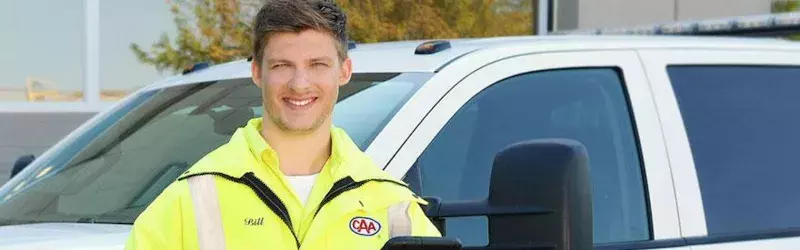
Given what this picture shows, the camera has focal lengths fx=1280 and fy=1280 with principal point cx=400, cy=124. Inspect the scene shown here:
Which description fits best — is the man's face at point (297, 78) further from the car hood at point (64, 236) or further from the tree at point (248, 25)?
the tree at point (248, 25)

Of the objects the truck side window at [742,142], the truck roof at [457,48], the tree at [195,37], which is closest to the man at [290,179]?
the truck roof at [457,48]

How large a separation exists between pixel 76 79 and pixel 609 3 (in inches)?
193

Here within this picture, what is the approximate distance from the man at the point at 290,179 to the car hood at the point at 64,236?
0.76 meters

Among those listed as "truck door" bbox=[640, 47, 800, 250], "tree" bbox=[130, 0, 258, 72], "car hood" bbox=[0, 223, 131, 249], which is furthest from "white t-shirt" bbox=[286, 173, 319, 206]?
"tree" bbox=[130, 0, 258, 72]

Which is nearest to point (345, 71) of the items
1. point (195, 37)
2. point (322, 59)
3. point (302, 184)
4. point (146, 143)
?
point (322, 59)

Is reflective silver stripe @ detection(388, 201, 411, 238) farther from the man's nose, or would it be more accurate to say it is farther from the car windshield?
the car windshield

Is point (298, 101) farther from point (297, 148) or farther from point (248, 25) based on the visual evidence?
point (248, 25)

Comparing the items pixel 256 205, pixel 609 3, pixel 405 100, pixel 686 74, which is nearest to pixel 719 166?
pixel 686 74

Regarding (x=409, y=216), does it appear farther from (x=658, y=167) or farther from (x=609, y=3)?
(x=609, y=3)

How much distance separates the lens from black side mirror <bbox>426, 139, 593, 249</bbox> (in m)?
2.32

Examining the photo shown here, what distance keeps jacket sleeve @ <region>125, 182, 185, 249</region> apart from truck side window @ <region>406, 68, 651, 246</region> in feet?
3.63

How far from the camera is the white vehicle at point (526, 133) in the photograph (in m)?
3.08

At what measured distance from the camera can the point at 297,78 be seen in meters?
2.04

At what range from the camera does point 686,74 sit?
366cm
